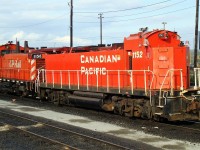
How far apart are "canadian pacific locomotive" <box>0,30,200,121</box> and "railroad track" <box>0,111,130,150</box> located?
330 cm

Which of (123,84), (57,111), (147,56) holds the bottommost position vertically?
(57,111)

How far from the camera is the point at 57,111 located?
1750cm

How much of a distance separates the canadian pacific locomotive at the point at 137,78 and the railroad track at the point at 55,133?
3.30 m

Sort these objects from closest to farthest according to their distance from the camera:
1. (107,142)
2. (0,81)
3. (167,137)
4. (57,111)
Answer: (107,142)
(167,137)
(57,111)
(0,81)

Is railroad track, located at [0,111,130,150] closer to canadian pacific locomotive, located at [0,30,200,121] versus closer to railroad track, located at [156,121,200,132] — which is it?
canadian pacific locomotive, located at [0,30,200,121]

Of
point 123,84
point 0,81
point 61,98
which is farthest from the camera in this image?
point 0,81

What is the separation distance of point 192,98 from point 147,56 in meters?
2.32

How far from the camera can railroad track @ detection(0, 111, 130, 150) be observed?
31.9 feet

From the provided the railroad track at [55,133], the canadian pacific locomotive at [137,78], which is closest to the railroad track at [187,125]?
the canadian pacific locomotive at [137,78]

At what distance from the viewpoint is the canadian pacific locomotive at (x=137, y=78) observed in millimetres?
12956

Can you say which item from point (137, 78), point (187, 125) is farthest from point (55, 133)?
point (187, 125)

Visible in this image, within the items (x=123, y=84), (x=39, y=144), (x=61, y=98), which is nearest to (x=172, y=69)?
(x=123, y=84)

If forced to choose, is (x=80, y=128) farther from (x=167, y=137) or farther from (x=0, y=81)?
(x=0, y=81)

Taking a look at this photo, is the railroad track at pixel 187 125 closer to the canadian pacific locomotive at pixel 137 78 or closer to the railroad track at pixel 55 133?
the canadian pacific locomotive at pixel 137 78
